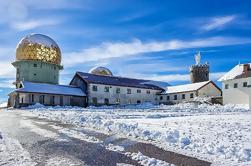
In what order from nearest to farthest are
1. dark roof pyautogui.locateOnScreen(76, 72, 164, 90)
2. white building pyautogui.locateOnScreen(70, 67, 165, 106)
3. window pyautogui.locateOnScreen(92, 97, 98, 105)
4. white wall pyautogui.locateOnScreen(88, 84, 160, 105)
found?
window pyautogui.locateOnScreen(92, 97, 98, 105), white building pyautogui.locateOnScreen(70, 67, 165, 106), white wall pyautogui.locateOnScreen(88, 84, 160, 105), dark roof pyautogui.locateOnScreen(76, 72, 164, 90)

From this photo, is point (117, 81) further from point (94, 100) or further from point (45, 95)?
point (45, 95)

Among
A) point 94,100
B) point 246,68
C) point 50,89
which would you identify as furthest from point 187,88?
point 50,89

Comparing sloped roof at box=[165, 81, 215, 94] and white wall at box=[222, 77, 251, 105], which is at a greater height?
sloped roof at box=[165, 81, 215, 94]

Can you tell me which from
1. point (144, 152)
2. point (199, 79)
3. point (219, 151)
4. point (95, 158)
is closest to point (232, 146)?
point (219, 151)

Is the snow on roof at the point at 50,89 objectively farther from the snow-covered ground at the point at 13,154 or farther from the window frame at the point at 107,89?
the snow-covered ground at the point at 13,154

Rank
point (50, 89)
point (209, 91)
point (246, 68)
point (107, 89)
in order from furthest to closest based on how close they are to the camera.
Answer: point (209, 91)
point (107, 89)
point (50, 89)
point (246, 68)

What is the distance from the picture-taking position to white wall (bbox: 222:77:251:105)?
4256 centimetres

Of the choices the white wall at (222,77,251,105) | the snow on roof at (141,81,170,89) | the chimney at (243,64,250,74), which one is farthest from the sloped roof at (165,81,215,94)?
the chimney at (243,64,250,74)

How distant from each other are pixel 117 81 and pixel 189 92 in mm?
13706

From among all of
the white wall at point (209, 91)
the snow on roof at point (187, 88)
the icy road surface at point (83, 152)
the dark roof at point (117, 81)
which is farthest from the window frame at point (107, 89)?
the icy road surface at point (83, 152)

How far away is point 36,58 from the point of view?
52594 mm

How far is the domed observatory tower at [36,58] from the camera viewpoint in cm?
5222

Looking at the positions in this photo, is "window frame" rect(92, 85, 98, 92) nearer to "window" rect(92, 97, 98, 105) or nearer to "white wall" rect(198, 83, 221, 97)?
"window" rect(92, 97, 98, 105)

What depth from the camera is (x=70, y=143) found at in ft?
31.7
